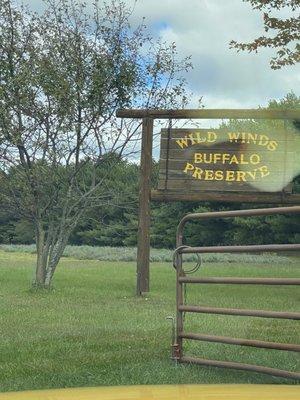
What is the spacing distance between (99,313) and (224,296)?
3.13m

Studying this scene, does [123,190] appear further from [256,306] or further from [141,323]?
[141,323]

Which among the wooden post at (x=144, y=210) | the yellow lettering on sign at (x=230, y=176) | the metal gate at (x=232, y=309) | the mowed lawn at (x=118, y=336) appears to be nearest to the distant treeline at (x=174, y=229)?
the wooden post at (x=144, y=210)

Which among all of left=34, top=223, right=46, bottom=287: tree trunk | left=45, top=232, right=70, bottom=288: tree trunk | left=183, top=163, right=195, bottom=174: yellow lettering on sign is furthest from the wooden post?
left=34, top=223, right=46, bottom=287: tree trunk

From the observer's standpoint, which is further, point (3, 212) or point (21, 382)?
point (3, 212)

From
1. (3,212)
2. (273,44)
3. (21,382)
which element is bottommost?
(21,382)

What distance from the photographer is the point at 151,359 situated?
7.16m

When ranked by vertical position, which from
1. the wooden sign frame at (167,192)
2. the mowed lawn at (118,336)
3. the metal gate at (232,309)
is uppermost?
A: the wooden sign frame at (167,192)

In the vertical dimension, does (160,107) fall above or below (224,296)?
above

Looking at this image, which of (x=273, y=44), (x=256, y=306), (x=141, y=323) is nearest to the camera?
(x=141, y=323)

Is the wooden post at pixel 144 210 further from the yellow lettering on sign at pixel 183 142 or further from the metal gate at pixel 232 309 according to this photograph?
the metal gate at pixel 232 309

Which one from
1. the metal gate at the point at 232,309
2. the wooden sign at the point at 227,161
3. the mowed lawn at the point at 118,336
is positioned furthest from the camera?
the wooden sign at the point at 227,161

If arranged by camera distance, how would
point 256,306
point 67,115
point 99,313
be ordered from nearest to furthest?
Answer: 1. point 99,313
2. point 256,306
3. point 67,115

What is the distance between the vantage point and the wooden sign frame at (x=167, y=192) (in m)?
13.7

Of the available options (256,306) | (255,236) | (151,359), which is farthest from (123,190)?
(255,236)
